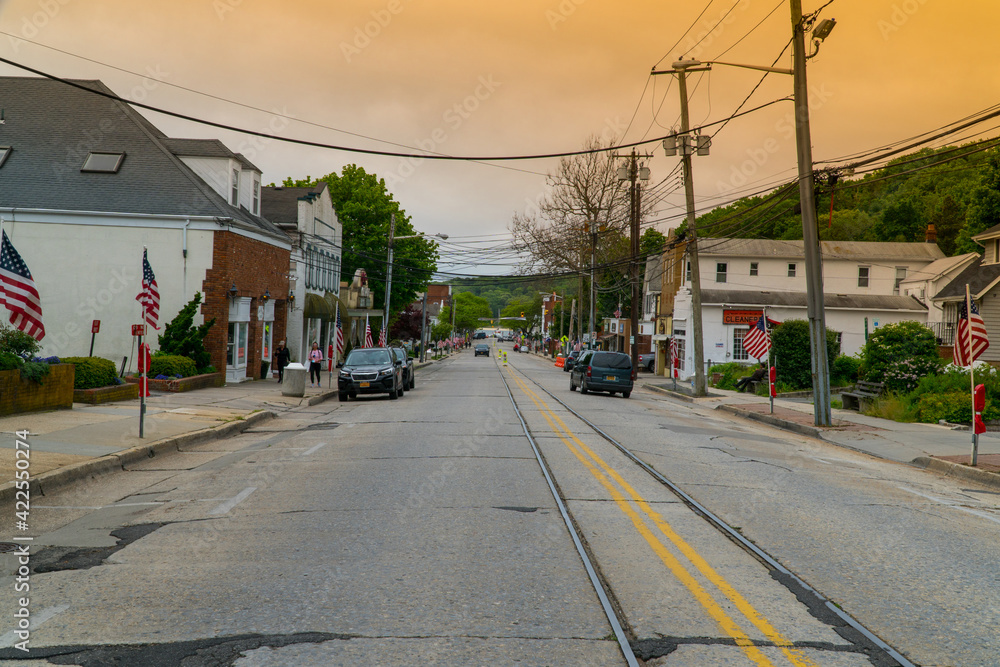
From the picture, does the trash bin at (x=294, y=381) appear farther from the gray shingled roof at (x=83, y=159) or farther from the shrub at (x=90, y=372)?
the shrub at (x=90, y=372)

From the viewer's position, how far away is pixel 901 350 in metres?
23.7

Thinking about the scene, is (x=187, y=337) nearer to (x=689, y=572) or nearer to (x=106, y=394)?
(x=106, y=394)

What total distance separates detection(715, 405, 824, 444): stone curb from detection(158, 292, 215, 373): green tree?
17.3m

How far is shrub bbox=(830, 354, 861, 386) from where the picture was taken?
33.5 m

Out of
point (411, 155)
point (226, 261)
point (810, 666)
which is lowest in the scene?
point (810, 666)

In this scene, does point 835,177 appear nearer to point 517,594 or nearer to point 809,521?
point 809,521

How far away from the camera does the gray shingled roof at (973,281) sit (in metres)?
34.0

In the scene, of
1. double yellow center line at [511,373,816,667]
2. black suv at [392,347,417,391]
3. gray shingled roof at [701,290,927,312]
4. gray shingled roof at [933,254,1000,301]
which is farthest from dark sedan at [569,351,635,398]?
double yellow center line at [511,373,816,667]

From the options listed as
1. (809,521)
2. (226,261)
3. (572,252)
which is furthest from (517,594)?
(572,252)

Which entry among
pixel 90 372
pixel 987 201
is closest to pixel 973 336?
pixel 90 372

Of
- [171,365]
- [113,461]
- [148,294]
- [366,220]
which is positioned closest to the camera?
[113,461]

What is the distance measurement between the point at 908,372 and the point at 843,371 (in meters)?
10.7

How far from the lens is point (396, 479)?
1041cm

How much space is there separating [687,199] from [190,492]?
25407mm
